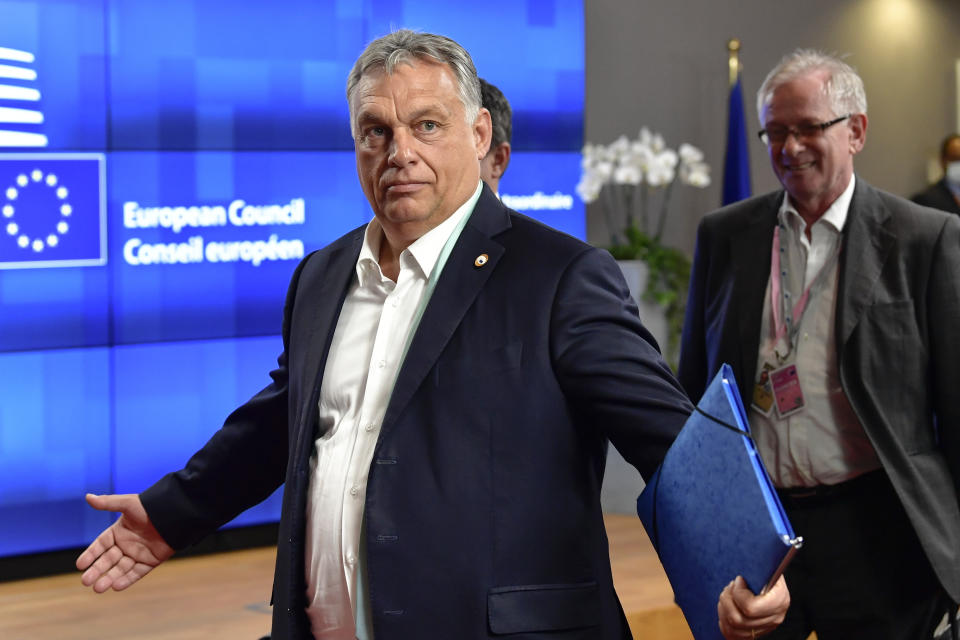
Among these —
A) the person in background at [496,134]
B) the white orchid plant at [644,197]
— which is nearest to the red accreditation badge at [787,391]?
the person in background at [496,134]

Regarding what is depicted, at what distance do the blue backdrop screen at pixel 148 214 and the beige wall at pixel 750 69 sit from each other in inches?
60.1

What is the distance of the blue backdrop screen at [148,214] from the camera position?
15.1 ft

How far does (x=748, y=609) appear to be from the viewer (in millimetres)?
1273

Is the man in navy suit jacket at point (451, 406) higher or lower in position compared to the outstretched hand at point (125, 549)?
higher

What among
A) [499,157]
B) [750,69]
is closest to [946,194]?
[750,69]

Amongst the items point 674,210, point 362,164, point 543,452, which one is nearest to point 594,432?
point 543,452

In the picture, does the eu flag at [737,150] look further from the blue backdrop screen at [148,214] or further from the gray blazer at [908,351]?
the gray blazer at [908,351]

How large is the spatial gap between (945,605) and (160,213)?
3491 millimetres

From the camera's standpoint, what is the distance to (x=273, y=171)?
16.6ft

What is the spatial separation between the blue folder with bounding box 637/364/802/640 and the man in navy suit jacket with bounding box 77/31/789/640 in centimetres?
11

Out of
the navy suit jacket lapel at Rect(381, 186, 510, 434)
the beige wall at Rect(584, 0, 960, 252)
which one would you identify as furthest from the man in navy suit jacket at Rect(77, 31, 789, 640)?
the beige wall at Rect(584, 0, 960, 252)

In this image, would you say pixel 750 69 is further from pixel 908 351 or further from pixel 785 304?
pixel 908 351

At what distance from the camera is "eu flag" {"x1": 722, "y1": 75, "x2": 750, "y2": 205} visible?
6469mm

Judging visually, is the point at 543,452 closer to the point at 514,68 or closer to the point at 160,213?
the point at 160,213
